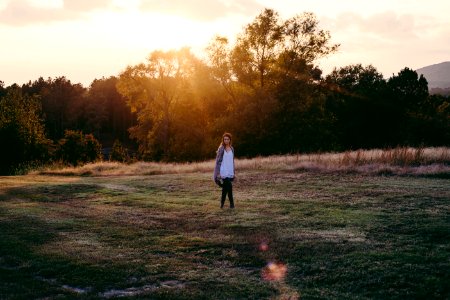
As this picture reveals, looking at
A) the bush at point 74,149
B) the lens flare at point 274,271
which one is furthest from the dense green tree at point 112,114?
the lens flare at point 274,271

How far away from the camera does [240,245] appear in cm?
962

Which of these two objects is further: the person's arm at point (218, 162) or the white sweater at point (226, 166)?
the white sweater at point (226, 166)

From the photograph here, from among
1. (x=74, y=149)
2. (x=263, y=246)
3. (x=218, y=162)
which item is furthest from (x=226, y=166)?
(x=74, y=149)

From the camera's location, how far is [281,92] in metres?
51.2

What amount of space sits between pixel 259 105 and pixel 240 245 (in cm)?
3900

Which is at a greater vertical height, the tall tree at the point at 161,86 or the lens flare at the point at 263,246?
the tall tree at the point at 161,86

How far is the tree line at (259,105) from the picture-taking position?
161 ft

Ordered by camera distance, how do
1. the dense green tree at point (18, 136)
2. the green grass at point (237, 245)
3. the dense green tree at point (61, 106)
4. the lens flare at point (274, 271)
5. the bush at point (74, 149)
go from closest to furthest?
1. the green grass at point (237, 245)
2. the lens flare at point (274, 271)
3. the dense green tree at point (18, 136)
4. the bush at point (74, 149)
5. the dense green tree at point (61, 106)

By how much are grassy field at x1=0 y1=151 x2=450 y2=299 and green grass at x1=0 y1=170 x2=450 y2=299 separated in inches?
1.1

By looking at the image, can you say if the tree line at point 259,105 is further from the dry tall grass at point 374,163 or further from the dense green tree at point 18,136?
the dry tall grass at point 374,163

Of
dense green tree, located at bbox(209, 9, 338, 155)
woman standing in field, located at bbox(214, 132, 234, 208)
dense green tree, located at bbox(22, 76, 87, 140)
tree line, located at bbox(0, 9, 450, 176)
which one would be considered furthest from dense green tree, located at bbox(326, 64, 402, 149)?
dense green tree, located at bbox(22, 76, 87, 140)

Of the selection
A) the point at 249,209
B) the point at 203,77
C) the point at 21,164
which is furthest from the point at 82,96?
the point at 249,209

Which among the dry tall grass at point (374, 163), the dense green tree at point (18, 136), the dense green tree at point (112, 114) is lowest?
the dry tall grass at point (374, 163)

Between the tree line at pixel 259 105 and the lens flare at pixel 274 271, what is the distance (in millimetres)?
40108
